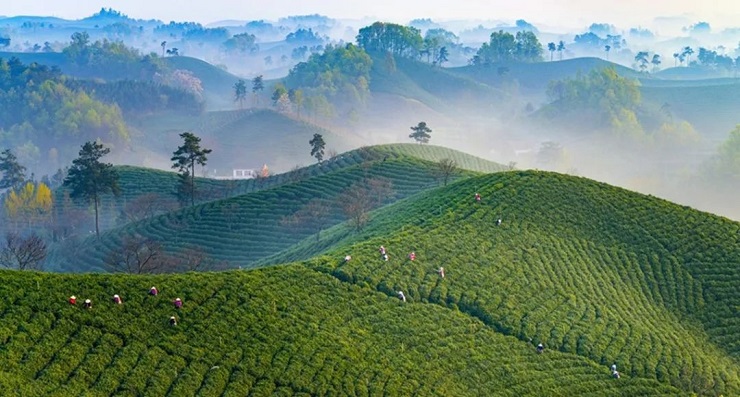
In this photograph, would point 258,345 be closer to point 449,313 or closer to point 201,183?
point 449,313

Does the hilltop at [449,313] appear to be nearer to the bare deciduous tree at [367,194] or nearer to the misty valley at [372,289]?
the misty valley at [372,289]

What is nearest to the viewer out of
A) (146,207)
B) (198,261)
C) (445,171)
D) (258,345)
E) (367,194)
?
(258,345)

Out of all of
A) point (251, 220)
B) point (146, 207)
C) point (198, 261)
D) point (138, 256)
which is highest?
point (138, 256)

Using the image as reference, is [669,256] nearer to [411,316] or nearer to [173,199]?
[411,316]

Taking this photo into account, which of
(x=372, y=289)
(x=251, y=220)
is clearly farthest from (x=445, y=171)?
(x=372, y=289)

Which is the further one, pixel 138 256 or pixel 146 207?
pixel 146 207

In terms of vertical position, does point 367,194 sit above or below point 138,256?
above

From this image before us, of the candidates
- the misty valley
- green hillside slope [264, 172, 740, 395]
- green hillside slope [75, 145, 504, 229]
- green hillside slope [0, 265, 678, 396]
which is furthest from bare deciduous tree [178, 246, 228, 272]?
green hillside slope [0, 265, 678, 396]

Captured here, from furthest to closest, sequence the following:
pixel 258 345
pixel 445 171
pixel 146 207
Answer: pixel 146 207 → pixel 445 171 → pixel 258 345
